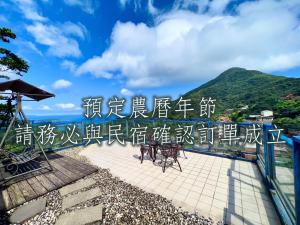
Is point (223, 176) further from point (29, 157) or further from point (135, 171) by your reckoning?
→ point (29, 157)

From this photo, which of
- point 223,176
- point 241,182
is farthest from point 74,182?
point 241,182

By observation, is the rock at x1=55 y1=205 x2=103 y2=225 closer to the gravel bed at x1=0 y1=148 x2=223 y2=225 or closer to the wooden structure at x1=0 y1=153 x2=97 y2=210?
the gravel bed at x1=0 y1=148 x2=223 y2=225

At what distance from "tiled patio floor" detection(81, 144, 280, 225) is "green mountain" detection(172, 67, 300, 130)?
19097 millimetres

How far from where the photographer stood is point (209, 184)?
351cm

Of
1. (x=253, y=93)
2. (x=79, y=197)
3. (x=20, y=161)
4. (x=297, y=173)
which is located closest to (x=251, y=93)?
(x=253, y=93)

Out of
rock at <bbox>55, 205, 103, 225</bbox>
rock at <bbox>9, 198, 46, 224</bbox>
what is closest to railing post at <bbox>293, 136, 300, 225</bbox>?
rock at <bbox>55, 205, 103, 225</bbox>

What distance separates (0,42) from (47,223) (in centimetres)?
676

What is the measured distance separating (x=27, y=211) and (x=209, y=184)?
3563 mm

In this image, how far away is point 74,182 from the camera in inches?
144

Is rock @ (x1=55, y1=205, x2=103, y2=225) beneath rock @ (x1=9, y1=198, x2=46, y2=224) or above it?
above

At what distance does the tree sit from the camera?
18.1ft

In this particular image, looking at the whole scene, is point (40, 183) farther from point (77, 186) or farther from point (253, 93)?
point (253, 93)

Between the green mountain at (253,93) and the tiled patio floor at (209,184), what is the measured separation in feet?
62.7

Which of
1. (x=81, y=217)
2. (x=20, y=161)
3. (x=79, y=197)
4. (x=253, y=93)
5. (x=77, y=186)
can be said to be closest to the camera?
(x=81, y=217)
